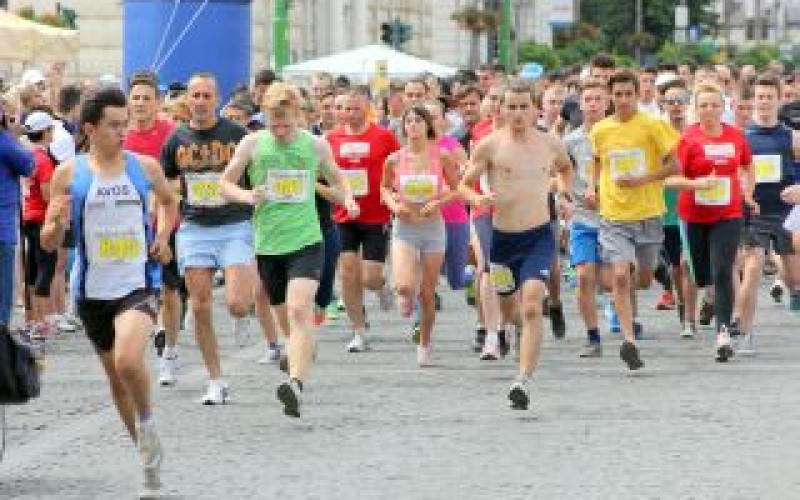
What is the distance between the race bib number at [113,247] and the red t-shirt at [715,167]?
6.61 metres

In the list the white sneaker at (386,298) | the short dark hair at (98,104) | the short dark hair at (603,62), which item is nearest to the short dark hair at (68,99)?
the white sneaker at (386,298)

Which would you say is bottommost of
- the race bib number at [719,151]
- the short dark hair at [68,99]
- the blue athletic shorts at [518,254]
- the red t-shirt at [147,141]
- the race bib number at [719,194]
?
the blue athletic shorts at [518,254]

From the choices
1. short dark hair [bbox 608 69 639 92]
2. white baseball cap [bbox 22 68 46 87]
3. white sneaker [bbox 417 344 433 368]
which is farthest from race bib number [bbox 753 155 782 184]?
white baseball cap [bbox 22 68 46 87]

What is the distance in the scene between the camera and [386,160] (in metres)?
17.2

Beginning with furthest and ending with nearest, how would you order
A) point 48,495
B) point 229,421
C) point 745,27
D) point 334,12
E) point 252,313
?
point 745,27
point 334,12
point 252,313
point 229,421
point 48,495

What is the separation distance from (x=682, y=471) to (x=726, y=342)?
18.5 ft

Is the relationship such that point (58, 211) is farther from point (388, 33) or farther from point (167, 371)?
point (388, 33)

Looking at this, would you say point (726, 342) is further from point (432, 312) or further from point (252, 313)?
point (252, 313)

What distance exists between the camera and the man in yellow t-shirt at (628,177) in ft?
53.1

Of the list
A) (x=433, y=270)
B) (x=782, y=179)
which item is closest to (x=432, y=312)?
(x=433, y=270)

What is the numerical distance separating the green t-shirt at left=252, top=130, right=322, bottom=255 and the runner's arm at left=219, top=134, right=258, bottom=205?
0.18 ft

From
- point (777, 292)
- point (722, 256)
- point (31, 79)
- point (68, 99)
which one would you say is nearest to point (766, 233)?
point (722, 256)

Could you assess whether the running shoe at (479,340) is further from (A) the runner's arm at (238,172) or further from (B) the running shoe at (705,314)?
(A) the runner's arm at (238,172)

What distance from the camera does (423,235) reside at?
667 inches
